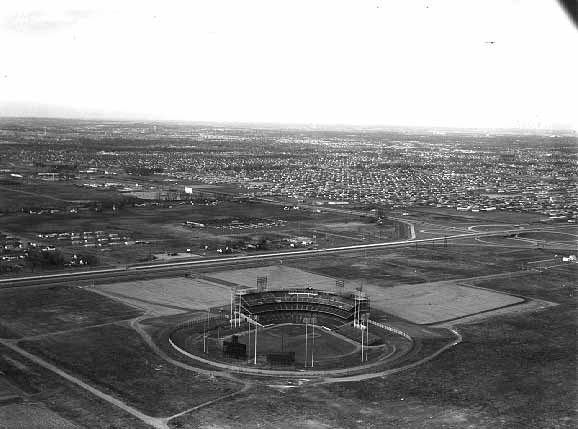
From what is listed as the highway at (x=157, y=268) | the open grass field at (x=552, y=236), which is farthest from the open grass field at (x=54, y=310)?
the open grass field at (x=552, y=236)

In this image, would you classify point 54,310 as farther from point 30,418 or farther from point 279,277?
point 279,277

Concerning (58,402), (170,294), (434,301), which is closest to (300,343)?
(170,294)

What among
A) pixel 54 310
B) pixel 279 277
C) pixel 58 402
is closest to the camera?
pixel 58 402

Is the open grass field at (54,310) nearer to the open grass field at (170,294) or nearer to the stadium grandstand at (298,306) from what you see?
the open grass field at (170,294)

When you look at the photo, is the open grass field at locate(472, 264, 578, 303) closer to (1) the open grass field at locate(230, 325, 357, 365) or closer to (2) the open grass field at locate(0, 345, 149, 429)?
(1) the open grass field at locate(230, 325, 357, 365)

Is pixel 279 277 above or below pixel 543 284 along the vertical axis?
below

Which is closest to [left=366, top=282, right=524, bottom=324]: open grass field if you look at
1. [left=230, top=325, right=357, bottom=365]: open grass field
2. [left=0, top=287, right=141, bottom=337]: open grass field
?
[left=230, top=325, right=357, bottom=365]: open grass field
